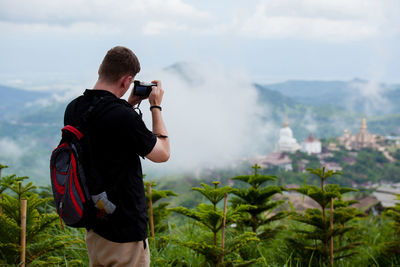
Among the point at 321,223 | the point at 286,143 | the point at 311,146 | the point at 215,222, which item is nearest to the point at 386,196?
the point at 321,223

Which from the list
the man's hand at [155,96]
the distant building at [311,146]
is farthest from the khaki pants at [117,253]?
the distant building at [311,146]

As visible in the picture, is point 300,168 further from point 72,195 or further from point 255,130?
point 255,130

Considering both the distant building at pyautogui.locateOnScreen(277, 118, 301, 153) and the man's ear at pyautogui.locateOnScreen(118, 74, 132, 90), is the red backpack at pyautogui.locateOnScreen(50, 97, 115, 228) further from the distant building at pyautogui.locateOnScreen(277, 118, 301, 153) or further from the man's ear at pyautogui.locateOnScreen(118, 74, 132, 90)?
the distant building at pyautogui.locateOnScreen(277, 118, 301, 153)

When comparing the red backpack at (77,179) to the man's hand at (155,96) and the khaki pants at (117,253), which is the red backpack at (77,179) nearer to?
the khaki pants at (117,253)

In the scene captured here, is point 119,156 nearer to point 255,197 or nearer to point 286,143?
point 255,197

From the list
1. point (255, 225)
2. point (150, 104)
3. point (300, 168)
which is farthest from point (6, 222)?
point (300, 168)

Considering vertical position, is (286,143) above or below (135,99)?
below

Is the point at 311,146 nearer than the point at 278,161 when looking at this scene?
No

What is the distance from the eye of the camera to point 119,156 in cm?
187

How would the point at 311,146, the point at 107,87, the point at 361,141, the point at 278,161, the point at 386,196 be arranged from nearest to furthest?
the point at 107,87 < the point at 386,196 < the point at 278,161 < the point at 361,141 < the point at 311,146

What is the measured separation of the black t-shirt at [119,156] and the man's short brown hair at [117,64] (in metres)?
0.08

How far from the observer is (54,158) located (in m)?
1.79

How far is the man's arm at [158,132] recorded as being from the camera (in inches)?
75.1

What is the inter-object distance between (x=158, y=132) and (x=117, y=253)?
58cm
